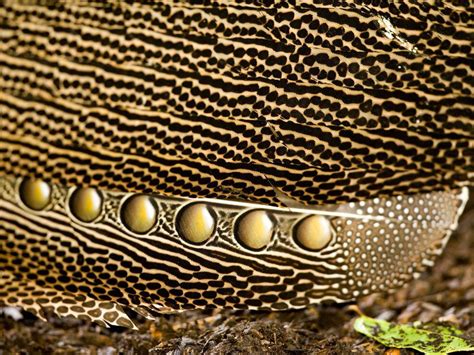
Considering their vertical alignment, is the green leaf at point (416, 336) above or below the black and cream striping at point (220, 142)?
below

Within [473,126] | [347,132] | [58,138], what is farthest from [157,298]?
[473,126]

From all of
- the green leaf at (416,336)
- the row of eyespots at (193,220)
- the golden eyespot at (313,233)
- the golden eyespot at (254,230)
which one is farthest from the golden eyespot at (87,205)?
the green leaf at (416,336)

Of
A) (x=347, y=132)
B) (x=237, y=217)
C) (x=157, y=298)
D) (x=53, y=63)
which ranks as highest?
(x=53, y=63)

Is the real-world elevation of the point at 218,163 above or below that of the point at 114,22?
below

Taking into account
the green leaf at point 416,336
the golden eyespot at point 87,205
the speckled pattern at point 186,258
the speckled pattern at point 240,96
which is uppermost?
the speckled pattern at point 240,96

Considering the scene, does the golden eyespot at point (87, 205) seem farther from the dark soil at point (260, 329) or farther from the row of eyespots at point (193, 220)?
the dark soil at point (260, 329)

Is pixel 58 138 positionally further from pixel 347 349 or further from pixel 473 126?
pixel 473 126
